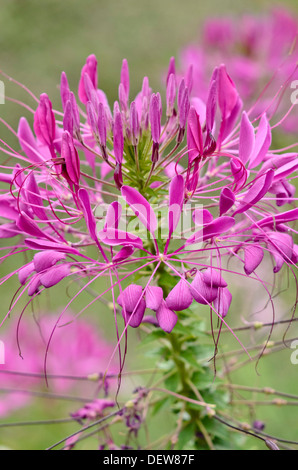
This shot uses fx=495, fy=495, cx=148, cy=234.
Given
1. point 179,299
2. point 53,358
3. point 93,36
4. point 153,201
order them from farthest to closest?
1. point 93,36
2. point 53,358
3. point 153,201
4. point 179,299

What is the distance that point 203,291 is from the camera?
898mm

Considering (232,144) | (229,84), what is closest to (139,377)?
(232,144)

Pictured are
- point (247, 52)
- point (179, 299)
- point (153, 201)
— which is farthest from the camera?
point (247, 52)

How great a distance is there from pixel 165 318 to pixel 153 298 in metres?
0.04

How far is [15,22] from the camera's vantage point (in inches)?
214

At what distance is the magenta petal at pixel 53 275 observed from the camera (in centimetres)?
94

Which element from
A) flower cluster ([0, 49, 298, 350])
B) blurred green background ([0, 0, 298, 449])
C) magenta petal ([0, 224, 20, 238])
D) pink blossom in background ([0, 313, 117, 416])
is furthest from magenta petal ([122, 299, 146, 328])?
blurred green background ([0, 0, 298, 449])

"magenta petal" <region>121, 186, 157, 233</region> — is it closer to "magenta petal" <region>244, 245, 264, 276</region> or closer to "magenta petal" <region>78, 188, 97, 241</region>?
"magenta petal" <region>78, 188, 97, 241</region>

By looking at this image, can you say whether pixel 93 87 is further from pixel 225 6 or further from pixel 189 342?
pixel 225 6

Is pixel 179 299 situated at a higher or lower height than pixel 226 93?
lower

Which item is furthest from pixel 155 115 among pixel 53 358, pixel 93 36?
pixel 93 36

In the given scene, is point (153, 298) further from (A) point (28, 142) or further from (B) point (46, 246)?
(A) point (28, 142)

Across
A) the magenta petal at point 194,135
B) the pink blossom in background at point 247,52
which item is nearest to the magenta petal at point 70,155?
the magenta petal at point 194,135

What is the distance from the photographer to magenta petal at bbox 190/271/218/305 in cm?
90
